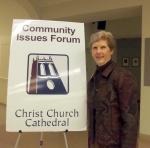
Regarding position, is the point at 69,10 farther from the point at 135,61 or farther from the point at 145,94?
the point at 135,61

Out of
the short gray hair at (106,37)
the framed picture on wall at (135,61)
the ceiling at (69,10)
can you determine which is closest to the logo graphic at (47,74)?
the short gray hair at (106,37)

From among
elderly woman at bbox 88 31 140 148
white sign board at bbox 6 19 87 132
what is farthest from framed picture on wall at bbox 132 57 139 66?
elderly woman at bbox 88 31 140 148

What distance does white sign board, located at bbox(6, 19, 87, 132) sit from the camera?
3.00 metres

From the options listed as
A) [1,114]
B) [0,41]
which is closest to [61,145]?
[1,114]

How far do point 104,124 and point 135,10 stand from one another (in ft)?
16.7

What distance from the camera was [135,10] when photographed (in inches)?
286

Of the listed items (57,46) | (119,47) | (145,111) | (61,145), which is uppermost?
(119,47)

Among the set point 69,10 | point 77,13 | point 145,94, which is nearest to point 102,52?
point 145,94

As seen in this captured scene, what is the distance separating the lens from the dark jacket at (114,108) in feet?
8.12

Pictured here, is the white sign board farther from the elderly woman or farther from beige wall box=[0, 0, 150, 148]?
beige wall box=[0, 0, 150, 148]

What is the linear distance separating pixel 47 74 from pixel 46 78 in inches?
1.4

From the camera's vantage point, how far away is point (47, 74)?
308 cm

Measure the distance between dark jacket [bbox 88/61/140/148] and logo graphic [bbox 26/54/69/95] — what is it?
0.46 m

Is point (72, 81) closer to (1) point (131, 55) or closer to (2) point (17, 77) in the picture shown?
(2) point (17, 77)
